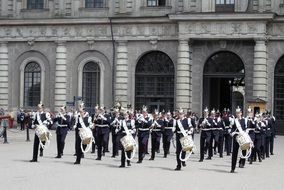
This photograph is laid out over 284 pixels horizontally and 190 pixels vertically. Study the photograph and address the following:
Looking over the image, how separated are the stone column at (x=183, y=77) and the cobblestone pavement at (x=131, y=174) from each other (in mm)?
18696

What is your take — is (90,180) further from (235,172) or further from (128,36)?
(128,36)

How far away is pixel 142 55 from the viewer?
4838 centimetres

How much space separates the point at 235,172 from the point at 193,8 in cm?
2650

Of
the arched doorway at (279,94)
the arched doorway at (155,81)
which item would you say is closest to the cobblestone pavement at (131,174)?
the arched doorway at (279,94)

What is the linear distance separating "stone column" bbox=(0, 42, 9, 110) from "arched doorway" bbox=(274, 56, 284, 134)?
19.8 meters

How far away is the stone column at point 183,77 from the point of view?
152 feet

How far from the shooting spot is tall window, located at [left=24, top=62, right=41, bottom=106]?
50.7m

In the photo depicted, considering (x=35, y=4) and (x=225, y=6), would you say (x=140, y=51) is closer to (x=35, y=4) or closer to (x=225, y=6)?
(x=225, y=6)

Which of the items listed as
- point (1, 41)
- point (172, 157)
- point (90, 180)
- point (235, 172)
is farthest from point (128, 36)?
point (90, 180)

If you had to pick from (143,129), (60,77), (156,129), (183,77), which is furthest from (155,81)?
(143,129)

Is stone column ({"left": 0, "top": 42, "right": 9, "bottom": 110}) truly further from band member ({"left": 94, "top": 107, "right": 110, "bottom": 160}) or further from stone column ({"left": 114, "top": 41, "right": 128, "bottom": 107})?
band member ({"left": 94, "top": 107, "right": 110, "bottom": 160})

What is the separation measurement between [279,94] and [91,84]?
44.4ft

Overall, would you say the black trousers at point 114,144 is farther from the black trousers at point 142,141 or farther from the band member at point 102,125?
the black trousers at point 142,141

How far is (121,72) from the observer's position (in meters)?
48.3
